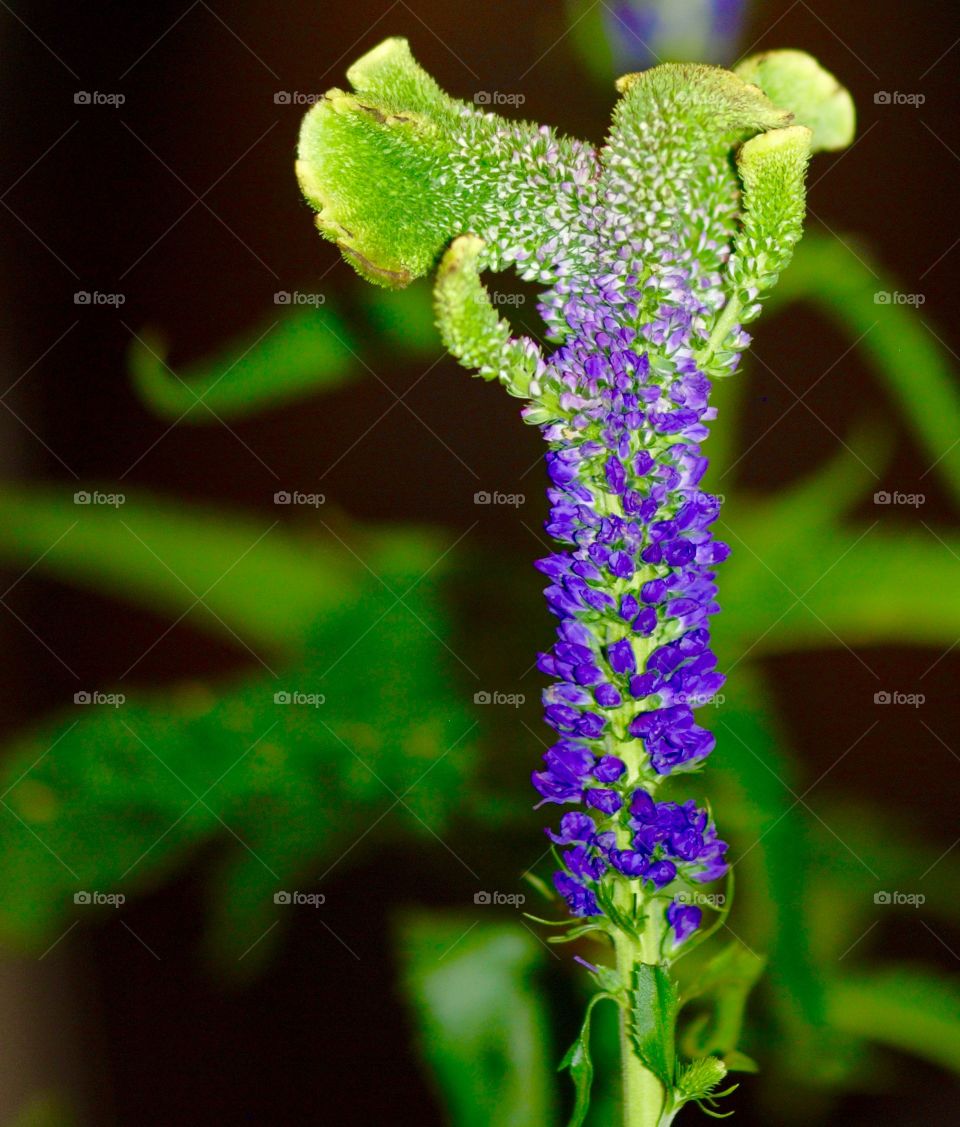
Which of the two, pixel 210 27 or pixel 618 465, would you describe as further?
pixel 210 27

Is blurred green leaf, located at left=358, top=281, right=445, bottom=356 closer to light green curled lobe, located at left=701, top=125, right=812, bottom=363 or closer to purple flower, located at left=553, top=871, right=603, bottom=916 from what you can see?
light green curled lobe, located at left=701, top=125, right=812, bottom=363

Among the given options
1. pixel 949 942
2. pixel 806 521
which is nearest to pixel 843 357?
pixel 806 521

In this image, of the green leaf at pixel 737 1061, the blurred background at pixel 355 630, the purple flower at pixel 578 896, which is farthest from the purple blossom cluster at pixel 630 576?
the green leaf at pixel 737 1061

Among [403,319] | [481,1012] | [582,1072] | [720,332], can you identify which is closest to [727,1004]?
[481,1012]

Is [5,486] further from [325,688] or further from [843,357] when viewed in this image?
[843,357]

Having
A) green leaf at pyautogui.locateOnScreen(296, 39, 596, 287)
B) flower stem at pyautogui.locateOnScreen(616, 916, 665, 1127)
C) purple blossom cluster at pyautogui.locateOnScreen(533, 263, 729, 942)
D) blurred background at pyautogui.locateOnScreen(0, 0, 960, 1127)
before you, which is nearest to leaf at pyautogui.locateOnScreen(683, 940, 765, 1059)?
blurred background at pyautogui.locateOnScreen(0, 0, 960, 1127)

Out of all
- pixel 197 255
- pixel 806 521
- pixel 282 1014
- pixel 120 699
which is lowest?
pixel 282 1014

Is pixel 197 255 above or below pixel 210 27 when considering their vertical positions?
below
